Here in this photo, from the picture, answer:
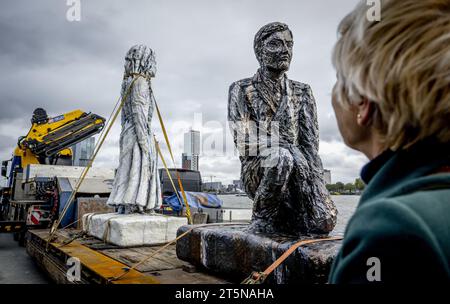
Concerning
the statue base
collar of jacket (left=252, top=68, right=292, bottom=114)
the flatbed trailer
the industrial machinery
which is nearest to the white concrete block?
the flatbed trailer

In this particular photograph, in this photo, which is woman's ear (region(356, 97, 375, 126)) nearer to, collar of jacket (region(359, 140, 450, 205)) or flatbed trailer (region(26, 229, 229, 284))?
collar of jacket (region(359, 140, 450, 205))

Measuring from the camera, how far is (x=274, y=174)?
227 centimetres

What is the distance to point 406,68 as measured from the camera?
0.66 m

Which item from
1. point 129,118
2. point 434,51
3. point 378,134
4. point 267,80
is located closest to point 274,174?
point 267,80

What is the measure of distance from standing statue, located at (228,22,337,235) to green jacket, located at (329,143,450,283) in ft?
5.23

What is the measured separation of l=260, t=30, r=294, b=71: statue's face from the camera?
2.51 meters

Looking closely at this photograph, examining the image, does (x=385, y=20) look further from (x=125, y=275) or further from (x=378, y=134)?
(x=125, y=275)

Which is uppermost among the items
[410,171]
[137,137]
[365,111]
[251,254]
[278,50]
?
[278,50]

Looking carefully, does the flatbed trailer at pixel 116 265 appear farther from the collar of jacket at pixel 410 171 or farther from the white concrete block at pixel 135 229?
the collar of jacket at pixel 410 171

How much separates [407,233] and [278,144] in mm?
1862

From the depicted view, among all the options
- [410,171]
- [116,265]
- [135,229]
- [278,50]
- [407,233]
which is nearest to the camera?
[407,233]

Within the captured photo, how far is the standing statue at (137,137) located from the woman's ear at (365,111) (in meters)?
4.76

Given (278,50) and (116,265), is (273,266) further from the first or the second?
(116,265)

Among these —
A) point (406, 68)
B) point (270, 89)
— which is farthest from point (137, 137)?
point (406, 68)
